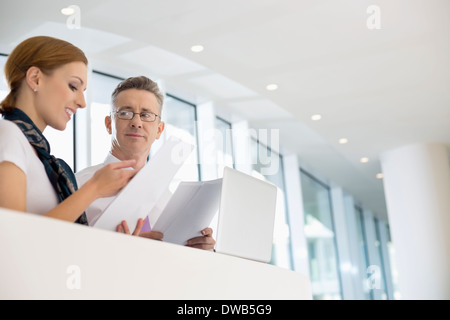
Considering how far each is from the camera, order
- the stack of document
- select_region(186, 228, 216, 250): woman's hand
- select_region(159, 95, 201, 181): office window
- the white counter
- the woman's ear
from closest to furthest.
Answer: the white counter < the stack of document < the woman's ear < select_region(186, 228, 216, 250): woman's hand < select_region(159, 95, 201, 181): office window

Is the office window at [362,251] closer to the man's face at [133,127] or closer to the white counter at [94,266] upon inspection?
the man's face at [133,127]

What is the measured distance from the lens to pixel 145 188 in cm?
119

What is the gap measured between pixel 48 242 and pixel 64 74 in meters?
0.63

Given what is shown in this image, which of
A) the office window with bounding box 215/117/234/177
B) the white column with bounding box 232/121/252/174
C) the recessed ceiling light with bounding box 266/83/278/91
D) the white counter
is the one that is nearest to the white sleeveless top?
the white counter

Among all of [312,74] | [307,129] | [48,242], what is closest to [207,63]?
[312,74]

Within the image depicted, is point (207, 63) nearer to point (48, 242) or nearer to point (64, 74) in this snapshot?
point (64, 74)

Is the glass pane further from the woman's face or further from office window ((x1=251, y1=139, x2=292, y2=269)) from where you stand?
the woman's face

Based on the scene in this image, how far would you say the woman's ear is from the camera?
49.7 inches

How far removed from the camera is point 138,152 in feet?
6.67

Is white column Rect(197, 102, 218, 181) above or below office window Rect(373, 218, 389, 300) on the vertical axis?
above

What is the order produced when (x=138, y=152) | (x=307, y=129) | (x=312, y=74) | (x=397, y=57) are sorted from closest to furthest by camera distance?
(x=138, y=152), (x=397, y=57), (x=312, y=74), (x=307, y=129)

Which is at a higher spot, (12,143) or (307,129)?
(307,129)

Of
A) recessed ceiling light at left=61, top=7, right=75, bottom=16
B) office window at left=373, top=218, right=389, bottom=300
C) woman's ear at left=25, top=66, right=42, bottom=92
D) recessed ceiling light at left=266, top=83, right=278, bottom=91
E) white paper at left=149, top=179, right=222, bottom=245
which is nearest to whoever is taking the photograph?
woman's ear at left=25, top=66, right=42, bottom=92

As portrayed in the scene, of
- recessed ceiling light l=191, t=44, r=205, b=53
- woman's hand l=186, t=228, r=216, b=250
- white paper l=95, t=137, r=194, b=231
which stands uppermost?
recessed ceiling light l=191, t=44, r=205, b=53
